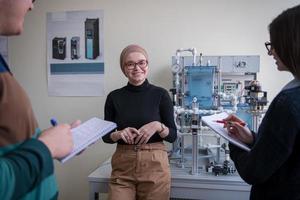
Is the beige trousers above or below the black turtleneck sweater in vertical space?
below

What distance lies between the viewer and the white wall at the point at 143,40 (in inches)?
94.0

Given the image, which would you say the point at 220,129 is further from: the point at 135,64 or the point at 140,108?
the point at 135,64

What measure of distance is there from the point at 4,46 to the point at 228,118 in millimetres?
2456

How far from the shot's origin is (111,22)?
259 centimetres

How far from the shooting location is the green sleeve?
499 mm

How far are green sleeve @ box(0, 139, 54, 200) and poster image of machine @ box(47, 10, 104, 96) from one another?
2111mm

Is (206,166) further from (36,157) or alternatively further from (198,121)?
(36,157)

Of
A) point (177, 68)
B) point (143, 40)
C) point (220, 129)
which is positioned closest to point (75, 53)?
point (143, 40)

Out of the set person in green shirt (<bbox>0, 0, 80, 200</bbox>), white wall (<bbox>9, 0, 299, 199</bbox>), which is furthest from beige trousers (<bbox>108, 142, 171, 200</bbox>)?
white wall (<bbox>9, 0, 299, 199</bbox>)

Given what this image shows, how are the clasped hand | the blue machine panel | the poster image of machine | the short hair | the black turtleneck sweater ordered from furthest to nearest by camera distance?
the poster image of machine, the blue machine panel, the black turtleneck sweater, the clasped hand, the short hair

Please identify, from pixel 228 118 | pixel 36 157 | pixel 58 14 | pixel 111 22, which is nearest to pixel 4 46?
pixel 58 14

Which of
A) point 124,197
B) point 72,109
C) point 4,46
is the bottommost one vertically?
point 124,197

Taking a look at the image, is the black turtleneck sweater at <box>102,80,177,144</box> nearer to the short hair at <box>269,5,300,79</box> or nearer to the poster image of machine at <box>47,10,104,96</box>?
the short hair at <box>269,5,300,79</box>

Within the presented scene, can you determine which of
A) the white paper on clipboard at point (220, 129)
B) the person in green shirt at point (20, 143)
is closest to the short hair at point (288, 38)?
the white paper on clipboard at point (220, 129)
